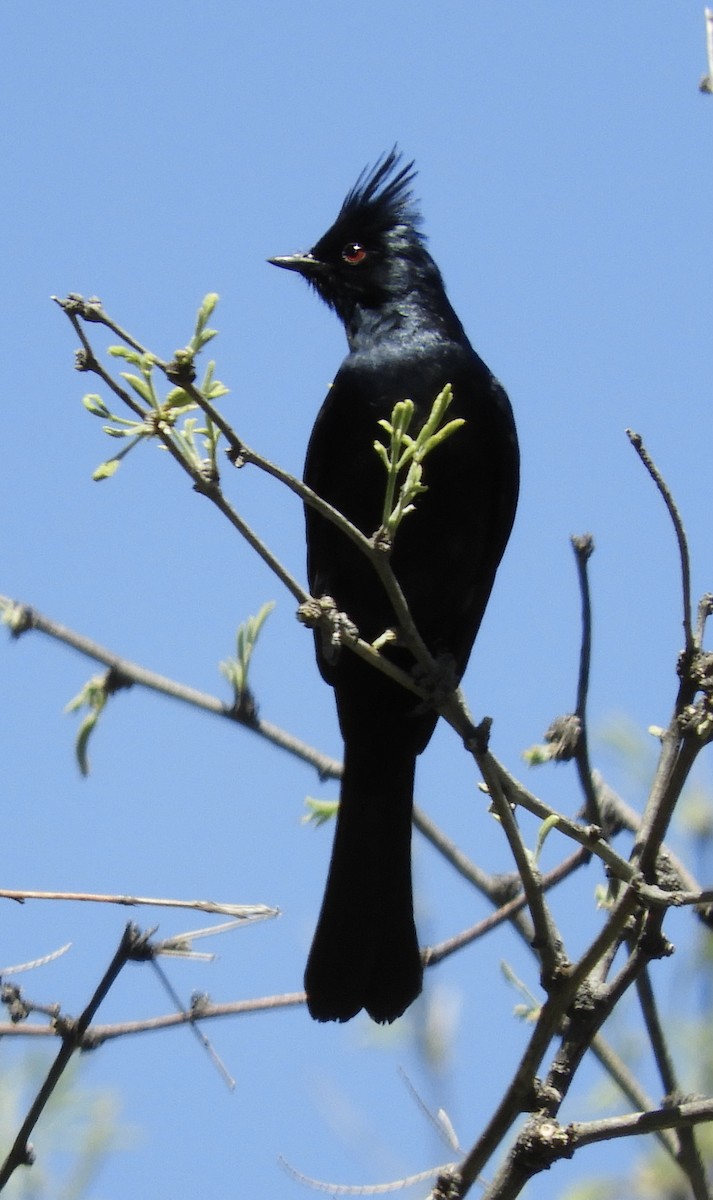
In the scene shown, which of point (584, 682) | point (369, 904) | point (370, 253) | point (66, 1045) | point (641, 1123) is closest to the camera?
point (66, 1045)

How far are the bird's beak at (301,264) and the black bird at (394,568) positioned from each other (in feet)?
2.17

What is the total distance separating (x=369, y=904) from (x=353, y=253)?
7.79 feet

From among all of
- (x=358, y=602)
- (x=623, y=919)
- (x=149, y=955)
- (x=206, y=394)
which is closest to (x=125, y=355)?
(x=206, y=394)

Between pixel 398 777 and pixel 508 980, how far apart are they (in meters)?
1.23

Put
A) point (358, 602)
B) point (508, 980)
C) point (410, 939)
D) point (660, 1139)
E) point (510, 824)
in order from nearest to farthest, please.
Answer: point (510, 824)
point (660, 1139)
point (508, 980)
point (410, 939)
point (358, 602)

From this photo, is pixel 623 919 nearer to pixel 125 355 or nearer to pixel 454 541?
Answer: pixel 125 355

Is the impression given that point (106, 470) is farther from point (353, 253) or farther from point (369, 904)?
point (353, 253)

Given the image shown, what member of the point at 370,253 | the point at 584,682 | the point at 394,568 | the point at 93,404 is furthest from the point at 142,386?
the point at 370,253

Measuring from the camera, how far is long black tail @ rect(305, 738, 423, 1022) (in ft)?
12.4

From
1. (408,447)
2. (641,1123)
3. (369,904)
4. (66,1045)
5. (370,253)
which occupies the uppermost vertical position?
(370,253)

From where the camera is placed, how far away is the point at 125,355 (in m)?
2.06

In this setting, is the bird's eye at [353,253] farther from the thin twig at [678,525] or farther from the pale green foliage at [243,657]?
the thin twig at [678,525]

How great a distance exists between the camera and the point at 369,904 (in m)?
4.08

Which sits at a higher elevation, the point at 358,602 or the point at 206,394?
the point at 358,602
